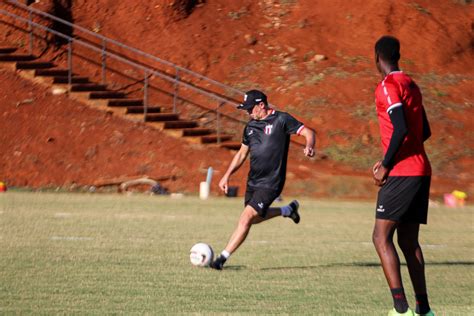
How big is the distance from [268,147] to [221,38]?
30863 mm

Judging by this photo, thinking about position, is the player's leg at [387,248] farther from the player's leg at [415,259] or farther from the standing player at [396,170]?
the player's leg at [415,259]

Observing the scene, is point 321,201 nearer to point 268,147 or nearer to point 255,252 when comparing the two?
point 255,252

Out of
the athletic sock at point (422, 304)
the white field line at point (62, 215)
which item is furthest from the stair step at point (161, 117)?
the athletic sock at point (422, 304)

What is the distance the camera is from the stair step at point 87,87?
38156 mm

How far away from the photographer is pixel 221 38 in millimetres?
44250

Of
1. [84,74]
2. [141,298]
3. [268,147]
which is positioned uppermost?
[84,74]

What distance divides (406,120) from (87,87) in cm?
3025

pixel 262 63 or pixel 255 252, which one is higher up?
pixel 262 63

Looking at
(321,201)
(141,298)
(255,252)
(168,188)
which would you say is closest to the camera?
(141,298)

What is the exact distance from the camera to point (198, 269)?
1339cm

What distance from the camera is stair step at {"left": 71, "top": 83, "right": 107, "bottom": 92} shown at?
125 feet

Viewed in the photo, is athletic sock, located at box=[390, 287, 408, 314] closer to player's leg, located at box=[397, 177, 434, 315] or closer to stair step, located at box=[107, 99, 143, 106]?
player's leg, located at box=[397, 177, 434, 315]

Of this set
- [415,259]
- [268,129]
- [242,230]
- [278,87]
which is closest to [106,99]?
[278,87]

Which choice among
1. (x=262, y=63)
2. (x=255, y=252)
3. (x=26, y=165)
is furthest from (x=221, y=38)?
(x=255, y=252)
